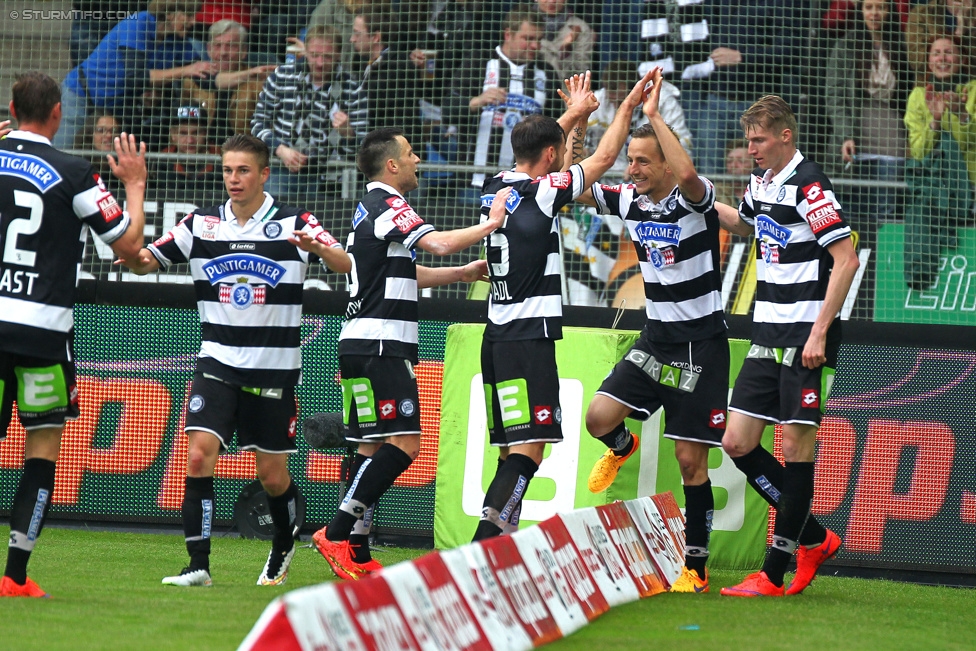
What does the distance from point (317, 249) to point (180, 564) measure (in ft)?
7.06

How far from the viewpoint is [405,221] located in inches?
219

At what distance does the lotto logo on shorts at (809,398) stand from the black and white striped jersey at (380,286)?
1.84 m

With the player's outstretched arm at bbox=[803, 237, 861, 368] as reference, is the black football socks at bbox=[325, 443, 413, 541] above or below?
below

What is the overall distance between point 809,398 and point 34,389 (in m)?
3.35

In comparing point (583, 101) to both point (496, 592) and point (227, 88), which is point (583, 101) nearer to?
point (496, 592)

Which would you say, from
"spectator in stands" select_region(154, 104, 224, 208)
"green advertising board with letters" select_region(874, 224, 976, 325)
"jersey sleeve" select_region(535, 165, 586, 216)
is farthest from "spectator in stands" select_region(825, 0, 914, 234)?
"spectator in stands" select_region(154, 104, 224, 208)

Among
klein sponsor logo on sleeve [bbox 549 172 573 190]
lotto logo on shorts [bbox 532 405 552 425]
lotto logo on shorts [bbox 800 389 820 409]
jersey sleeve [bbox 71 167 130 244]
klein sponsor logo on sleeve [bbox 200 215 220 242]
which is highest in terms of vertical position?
klein sponsor logo on sleeve [bbox 549 172 573 190]

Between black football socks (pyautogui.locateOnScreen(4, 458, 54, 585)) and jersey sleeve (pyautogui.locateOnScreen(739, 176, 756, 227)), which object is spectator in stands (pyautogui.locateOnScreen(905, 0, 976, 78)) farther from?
black football socks (pyautogui.locateOnScreen(4, 458, 54, 585))

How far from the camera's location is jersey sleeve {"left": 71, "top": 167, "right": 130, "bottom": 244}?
188 inches

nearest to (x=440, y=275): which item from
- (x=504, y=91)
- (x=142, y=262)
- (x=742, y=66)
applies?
(x=142, y=262)

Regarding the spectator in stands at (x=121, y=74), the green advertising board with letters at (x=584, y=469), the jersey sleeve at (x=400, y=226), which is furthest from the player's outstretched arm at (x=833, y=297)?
the spectator in stands at (x=121, y=74)

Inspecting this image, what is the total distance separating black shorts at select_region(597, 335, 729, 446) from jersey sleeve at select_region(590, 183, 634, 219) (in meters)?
0.69

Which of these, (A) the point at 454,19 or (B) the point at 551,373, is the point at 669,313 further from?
(A) the point at 454,19

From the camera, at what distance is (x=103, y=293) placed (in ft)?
26.6
